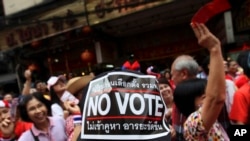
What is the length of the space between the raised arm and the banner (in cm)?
35

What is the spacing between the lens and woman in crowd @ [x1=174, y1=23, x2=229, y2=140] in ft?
7.18

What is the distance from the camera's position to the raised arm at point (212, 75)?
2178mm

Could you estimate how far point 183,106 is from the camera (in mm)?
2604

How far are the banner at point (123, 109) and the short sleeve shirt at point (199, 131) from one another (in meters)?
0.36

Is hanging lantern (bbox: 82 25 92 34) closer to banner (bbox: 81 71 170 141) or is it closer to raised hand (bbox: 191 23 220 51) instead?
raised hand (bbox: 191 23 220 51)

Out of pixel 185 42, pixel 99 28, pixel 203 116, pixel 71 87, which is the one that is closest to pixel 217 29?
pixel 185 42

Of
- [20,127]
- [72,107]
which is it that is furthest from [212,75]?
[20,127]

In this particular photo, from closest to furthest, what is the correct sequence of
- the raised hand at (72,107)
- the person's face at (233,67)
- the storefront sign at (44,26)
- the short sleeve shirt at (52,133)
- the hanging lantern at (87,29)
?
the raised hand at (72,107) → the short sleeve shirt at (52,133) → the person's face at (233,67) → the hanging lantern at (87,29) → the storefront sign at (44,26)

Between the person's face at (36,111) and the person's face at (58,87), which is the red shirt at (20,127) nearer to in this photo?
the person's face at (36,111)

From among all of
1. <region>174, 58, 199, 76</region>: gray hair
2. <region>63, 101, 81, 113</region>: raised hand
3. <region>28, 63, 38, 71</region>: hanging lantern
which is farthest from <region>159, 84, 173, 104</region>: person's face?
<region>28, 63, 38, 71</region>: hanging lantern

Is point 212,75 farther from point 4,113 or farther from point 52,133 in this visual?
point 4,113

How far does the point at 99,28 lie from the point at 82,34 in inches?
31.4

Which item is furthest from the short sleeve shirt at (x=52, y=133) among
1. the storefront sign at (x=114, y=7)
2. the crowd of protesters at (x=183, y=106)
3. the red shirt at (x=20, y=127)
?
the storefront sign at (x=114, y=7)

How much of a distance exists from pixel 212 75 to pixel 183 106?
458 mm
